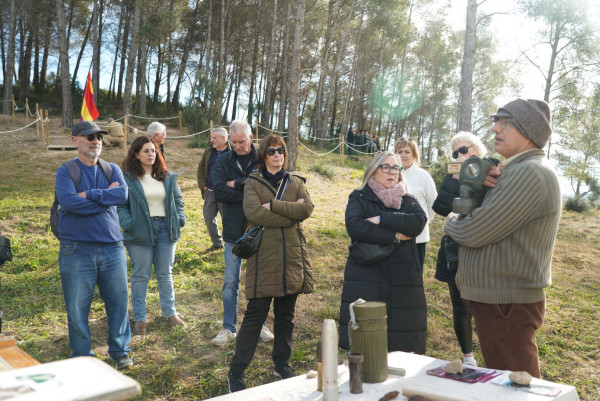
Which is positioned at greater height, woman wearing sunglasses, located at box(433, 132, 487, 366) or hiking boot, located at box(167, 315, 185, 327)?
woman wearing sunglasses, located at box(433, 132, 487, 366)

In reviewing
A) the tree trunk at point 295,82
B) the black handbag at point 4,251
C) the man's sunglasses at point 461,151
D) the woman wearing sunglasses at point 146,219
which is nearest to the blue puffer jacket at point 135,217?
the woman wearing sunglasses at point 146,219

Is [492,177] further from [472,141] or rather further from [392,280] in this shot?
[472,141]

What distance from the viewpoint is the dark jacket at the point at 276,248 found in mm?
3344

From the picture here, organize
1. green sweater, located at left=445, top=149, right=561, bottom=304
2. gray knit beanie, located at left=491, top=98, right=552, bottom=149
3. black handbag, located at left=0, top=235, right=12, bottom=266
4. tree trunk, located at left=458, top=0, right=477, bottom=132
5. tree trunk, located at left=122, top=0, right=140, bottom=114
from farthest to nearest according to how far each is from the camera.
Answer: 1. tree trunk, located at left=122, top=0, right=140, bottom=114
2. tree trunk, located at left=458, top=0, right=477, bottom=132
3. black handbag, located at left=0, top=235, right=12, bottom=266
4. gray knit beanie, located at left=491, top=98, right=552, bottom=149
5. green sweater, located at left=445, top=149, right=561, bottom=304

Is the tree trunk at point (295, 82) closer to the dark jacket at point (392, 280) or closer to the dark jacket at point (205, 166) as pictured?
the dark jacket at point (205, 166)

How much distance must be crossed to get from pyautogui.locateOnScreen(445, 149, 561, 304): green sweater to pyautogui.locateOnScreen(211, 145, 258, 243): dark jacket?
2.17m

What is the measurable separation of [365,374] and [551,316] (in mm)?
4382

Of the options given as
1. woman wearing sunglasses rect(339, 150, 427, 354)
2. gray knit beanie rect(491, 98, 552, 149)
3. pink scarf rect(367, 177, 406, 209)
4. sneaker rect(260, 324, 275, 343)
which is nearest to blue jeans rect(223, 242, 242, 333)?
sneaker rect(260, 324, 275, 343)

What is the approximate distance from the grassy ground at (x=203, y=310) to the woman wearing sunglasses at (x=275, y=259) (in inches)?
14.8

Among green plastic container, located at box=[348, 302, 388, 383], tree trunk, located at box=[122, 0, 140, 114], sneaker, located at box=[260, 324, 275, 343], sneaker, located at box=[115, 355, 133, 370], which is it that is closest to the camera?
green plastic container, located at box=[348, 302, 388, 383]

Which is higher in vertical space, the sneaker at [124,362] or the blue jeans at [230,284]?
the blue jeans at [230,284]

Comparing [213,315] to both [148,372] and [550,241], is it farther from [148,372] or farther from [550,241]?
[550,241]

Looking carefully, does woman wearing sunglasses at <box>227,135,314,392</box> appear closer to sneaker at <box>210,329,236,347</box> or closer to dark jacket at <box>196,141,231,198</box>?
sneaker at <box>210,329,236,347</box>

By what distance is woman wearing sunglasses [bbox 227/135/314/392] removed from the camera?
130 inches
